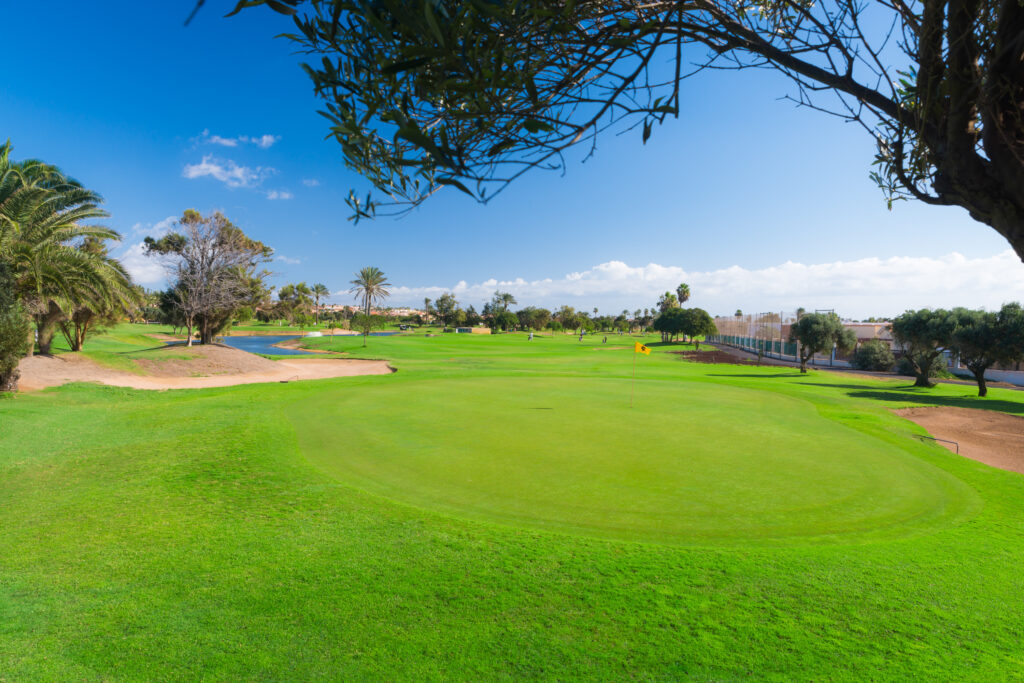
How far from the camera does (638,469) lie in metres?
8.69

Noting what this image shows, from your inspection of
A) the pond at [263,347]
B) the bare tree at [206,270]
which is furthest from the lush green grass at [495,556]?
the pond at [263,347]

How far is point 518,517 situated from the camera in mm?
6457

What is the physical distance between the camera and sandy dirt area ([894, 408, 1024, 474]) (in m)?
10.8

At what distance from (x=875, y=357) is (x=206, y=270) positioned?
177ft

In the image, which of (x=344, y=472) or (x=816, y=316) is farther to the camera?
(x=816, y=316)

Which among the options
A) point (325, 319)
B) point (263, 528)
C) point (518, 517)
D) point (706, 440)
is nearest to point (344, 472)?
point (263, 528)

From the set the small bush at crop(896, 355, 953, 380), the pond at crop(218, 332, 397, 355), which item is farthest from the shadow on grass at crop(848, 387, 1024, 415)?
the pond at crop(218, 332, 397, 355)

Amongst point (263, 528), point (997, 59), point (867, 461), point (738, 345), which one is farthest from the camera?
point (738, 345)

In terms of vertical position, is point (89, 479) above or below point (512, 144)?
below

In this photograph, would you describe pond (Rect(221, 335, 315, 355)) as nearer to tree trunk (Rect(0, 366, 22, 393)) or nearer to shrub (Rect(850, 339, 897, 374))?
tree trunk (Rect(0, 366, 22, 393))

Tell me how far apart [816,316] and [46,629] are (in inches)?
1694

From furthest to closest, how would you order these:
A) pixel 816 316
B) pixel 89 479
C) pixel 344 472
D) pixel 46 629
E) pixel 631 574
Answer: pixel 816 316
pixel 344 472
pixel 89 479
pixel 631 574
pixel 46 629

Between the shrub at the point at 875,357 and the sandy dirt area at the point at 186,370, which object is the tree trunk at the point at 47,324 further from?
the shrub at the point at 875,357

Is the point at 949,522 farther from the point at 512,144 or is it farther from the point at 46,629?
the point at 46,629
